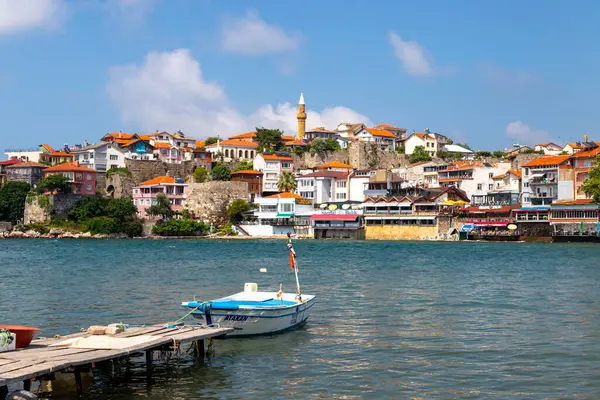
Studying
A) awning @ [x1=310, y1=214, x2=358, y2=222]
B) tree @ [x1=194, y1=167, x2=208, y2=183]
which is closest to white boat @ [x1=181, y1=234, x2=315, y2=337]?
awning @ [x1=310, y1=214, x2=358, y2=222]

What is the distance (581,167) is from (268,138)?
172 feet

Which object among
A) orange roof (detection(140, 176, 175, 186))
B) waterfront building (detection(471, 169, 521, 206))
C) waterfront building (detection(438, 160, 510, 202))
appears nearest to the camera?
waterfront building (detection(471, 169, 521, 206))

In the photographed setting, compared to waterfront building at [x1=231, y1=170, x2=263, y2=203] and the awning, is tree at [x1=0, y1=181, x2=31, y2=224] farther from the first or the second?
the awning

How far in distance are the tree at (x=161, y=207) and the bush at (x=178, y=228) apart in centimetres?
251

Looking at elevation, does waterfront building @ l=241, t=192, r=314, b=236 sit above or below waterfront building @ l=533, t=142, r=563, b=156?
below

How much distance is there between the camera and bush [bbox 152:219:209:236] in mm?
101250

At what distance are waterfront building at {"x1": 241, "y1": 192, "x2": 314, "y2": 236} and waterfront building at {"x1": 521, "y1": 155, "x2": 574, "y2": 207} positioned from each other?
2865cm

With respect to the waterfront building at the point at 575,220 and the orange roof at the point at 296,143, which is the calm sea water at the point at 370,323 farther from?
the orange roof at the point at 296,143

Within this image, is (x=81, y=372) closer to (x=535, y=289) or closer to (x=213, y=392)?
(x=213, y=392)

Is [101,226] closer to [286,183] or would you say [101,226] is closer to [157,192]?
[157,192]

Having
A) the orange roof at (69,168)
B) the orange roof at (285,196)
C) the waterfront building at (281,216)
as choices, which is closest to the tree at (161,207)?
the orange roof at (69,168)

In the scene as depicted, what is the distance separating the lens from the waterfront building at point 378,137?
13362cm

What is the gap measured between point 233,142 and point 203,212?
20.8 meters

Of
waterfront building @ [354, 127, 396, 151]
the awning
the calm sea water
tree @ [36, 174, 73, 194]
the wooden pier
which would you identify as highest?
waterfront building @ [354, 127, 396, 151]
